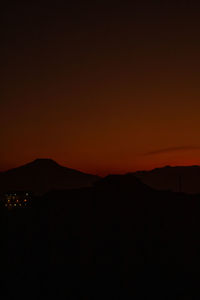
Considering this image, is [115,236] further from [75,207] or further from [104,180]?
[104,180]

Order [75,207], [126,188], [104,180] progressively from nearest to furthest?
[75,207] < [126,188] < [104,180]

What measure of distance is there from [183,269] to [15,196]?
38.1 m

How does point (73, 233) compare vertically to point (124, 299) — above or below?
above

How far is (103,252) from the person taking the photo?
2570 cm

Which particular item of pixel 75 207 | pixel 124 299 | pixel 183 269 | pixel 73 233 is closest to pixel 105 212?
pixel 75 207

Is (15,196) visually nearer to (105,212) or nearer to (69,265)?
(105,212)

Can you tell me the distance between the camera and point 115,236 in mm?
28578

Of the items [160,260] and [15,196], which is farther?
[15,196]

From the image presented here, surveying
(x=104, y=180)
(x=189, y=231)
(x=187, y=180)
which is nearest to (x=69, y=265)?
(x=189, y=231)

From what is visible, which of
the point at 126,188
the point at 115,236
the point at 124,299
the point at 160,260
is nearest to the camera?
the point at 124,299

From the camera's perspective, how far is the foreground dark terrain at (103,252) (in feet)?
68.7

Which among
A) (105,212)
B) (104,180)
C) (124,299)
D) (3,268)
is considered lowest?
(124,299)

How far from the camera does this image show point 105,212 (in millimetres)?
35969

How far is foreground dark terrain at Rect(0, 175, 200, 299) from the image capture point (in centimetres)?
2094
